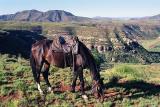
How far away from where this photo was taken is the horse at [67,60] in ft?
42.5

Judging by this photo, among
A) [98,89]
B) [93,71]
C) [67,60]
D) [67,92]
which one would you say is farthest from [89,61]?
[67,92]

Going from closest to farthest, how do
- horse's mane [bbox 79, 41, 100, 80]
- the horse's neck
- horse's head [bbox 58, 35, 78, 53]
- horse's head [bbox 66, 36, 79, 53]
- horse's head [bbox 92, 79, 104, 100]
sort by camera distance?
horse's head [bbox 92, 79, 104, 100] → the horse's neck → horse's mane [bbox 79, 41, 100, 80] → horse's head [bbox 66, 36, 79, 53] → horse's head [bbox 58, 35, 78, 53]

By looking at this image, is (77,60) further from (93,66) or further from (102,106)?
(102,106)

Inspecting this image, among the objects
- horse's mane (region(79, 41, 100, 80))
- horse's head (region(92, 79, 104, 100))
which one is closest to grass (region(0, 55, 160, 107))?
horse's head (region(92, 79, 104, 100))

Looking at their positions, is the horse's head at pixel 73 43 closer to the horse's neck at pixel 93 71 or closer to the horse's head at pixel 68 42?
the horse's head at pixel 68 42

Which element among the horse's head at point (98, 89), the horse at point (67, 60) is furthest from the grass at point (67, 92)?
the horse at point (67, 60)

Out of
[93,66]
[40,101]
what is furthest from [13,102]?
[93,66]

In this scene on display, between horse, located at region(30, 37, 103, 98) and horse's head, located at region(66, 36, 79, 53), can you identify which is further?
horse's head, located at region(66, 36, 79, 53)

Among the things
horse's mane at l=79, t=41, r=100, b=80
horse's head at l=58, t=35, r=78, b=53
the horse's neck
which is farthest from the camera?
horse's head at l=58, t=35, r=78, b=53

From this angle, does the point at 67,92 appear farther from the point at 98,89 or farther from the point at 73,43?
the point at 73,43

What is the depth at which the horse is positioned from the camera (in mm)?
12947

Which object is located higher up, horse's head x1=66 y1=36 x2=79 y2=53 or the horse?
horse's head x1=66 y1=36 x2=79 y2=53

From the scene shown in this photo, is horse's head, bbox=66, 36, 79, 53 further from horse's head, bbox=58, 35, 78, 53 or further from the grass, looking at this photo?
the grass

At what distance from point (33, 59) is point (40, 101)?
236cm
